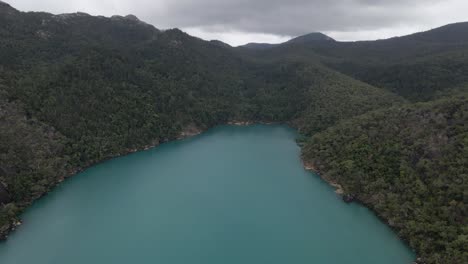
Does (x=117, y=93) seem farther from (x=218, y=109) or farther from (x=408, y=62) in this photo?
(x=408, y=62)

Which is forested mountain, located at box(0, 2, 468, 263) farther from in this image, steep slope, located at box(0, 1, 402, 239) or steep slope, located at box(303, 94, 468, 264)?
steep slope, located at box(0, 1, 402, 239)

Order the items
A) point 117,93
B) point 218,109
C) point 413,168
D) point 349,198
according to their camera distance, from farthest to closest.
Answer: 1. point 218,109
2. point 117,93
3. point 349,198
4. point 413,168

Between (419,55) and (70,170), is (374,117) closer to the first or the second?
(70,170)

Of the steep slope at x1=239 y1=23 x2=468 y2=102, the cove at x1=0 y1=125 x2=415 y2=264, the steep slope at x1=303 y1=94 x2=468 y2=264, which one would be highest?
the steep slope at x1=239 y1=23 x2=468 y2=102

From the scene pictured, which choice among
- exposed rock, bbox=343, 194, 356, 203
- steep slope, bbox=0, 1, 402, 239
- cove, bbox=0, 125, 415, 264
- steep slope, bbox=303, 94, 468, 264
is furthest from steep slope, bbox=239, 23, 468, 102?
cove, bbox=0, 125, 415, 264

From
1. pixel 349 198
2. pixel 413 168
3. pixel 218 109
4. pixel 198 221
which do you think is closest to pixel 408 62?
pixel 218 109

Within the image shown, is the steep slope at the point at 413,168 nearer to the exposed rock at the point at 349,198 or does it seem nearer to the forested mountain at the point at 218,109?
the forested mountain at the point at 218,109
